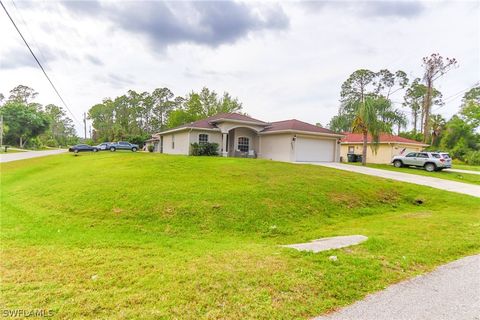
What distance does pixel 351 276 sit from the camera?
399cm

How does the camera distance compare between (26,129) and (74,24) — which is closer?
(74,24)

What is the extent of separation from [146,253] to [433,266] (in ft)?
16.8

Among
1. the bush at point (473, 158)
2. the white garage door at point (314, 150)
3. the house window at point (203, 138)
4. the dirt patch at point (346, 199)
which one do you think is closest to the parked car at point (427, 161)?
the white garage door at point (314, 150)

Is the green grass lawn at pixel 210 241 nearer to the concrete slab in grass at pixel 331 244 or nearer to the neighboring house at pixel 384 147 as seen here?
the concrete slab in grass at pixel 331 244

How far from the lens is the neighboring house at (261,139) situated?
2280 centimetres

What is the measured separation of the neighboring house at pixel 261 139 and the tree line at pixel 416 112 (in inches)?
126

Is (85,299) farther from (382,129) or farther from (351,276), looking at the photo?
(382,129)

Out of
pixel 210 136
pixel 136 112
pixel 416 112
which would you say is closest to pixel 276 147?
pixel 210 136

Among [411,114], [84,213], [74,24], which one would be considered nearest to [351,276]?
[84,213]

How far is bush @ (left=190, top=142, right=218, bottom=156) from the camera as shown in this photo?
878 inches

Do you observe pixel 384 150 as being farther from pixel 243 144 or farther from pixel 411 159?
pixel 243 144

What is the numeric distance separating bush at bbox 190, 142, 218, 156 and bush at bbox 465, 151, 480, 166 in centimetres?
3363

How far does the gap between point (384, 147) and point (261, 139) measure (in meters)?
14.4

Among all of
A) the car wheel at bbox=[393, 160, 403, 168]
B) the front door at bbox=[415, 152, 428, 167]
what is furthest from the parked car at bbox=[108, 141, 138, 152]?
the front door at bbox=[415, 152, 428, 167]
